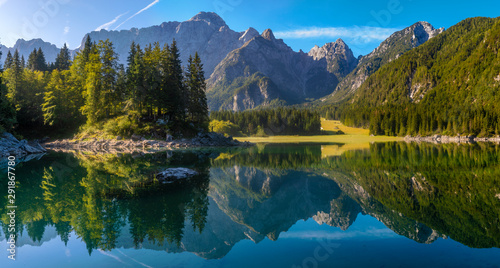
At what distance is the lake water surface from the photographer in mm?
9727

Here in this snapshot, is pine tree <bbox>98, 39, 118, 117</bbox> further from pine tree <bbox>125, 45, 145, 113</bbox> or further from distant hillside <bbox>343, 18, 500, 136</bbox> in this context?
distant hillside <bbox>343, 18, 500, 136</bbox>

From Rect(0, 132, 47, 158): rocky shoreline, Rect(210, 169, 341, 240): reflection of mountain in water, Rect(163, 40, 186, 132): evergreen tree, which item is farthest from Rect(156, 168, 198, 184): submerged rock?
Rect(163, 40, 186, 132): evergreen tree

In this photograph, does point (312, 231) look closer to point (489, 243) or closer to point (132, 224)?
point (489, 243)

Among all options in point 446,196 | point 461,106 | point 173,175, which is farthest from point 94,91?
point 461,106

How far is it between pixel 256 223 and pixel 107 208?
919 centimetres

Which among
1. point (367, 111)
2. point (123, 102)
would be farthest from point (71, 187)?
point (367, 111)

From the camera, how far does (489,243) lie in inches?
412

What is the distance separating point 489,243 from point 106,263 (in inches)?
613

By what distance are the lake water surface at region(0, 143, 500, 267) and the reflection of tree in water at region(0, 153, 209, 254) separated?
0.06 meters

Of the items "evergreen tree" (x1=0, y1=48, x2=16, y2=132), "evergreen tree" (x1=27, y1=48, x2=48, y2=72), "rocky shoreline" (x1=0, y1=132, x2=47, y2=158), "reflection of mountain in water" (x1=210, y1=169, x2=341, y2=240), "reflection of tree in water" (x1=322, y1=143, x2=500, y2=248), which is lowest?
"reflection of mountain in water" (x1=210, y1=169, x2=341, y2=240)

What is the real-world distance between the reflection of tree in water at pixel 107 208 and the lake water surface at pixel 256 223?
2.4 inches

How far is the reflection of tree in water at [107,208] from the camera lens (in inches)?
463

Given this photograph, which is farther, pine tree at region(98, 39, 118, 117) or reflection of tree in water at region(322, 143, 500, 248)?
pine tree at region(98, 39, 118, 117)

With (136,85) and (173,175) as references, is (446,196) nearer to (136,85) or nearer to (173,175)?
(173,175)
